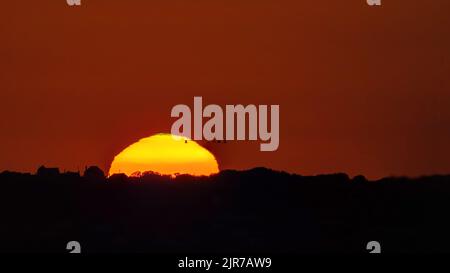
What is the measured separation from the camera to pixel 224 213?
59938 millimetres

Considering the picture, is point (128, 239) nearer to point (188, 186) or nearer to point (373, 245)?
point (188, 186)

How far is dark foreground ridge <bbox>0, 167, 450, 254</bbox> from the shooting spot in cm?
5806

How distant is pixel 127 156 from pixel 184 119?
417 centimetres

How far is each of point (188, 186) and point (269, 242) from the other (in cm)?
410

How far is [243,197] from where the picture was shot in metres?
60.7

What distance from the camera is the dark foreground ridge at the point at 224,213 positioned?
58.1m

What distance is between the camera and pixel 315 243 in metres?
59.3

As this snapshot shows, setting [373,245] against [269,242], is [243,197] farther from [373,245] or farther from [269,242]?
[373,245]
